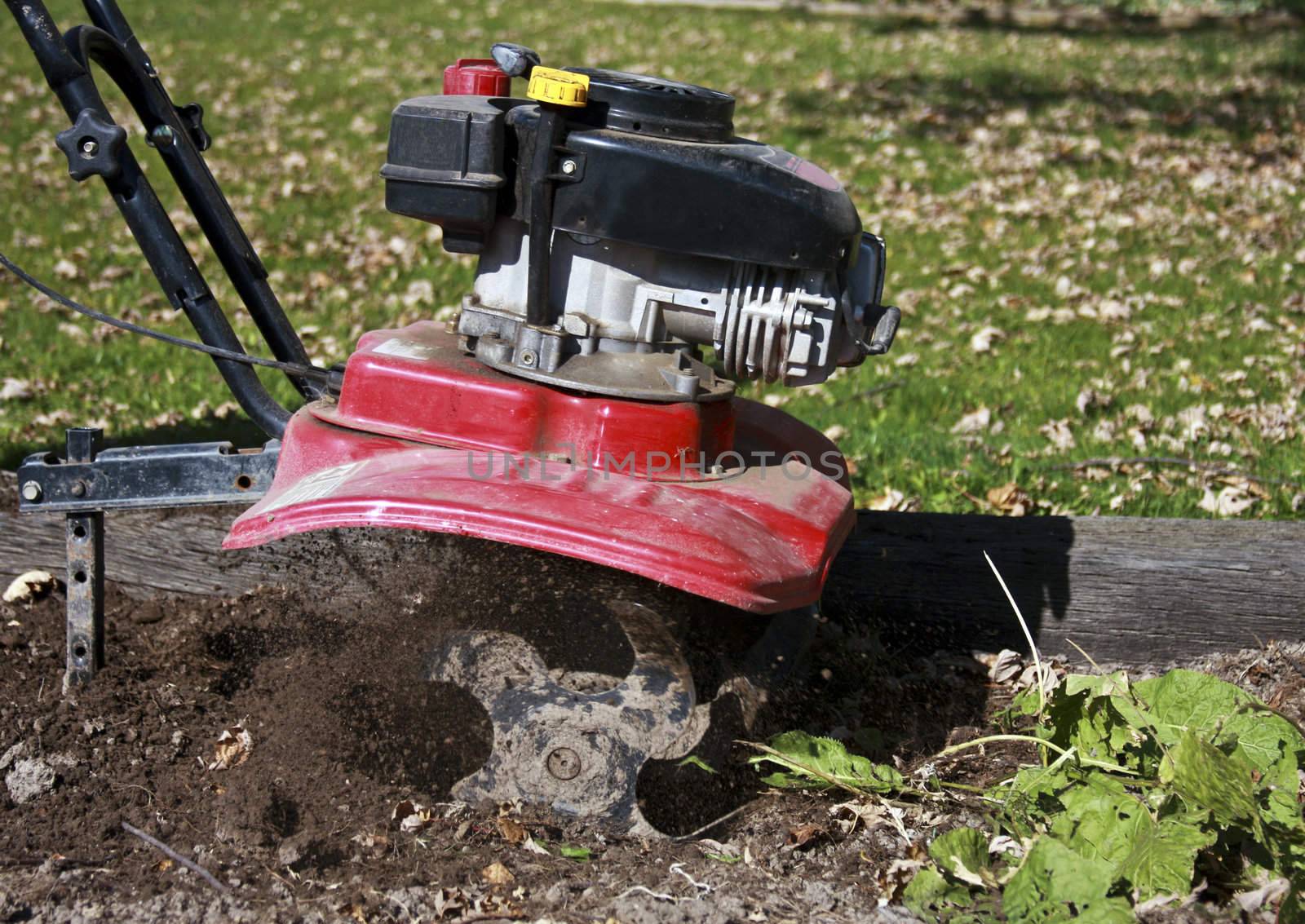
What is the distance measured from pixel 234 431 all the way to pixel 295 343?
1.24m

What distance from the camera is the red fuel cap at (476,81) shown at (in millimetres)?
2568

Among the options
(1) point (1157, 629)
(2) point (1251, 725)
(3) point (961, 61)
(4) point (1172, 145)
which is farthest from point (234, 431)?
(3) point (961, 61)

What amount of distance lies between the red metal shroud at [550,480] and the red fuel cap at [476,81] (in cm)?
49

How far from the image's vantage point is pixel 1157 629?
298 cm

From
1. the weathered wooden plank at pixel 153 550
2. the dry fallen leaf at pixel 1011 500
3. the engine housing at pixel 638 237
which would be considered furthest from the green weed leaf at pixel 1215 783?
the weathered wooden plank at pixel 153 550

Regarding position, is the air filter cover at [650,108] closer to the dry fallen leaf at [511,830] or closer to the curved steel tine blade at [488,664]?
the curved steel tine blade at [488,664]

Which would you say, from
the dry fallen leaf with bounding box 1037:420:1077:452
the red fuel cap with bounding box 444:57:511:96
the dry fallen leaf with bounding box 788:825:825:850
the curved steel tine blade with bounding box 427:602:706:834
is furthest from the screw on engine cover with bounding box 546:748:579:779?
the dry fallen leaf with bounding box 1037:420:1077:452

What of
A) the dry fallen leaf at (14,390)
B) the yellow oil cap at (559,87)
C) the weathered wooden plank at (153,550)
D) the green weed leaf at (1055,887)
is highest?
the yellow oil cap at (559,87)

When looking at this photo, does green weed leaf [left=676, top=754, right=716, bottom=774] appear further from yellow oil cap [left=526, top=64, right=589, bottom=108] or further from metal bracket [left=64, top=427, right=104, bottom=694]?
metal bracket [left=64, top=427, right=104, bottom=694]

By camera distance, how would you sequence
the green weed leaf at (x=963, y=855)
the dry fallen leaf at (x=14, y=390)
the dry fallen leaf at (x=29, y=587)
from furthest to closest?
1. the dry fallen leaf at (x=14, y=390)
2. the dry fallen leaf at (x=29, y=587)
3. the green weed leaf at (x=963, y=855)

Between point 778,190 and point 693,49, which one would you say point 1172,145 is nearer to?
point 693,49

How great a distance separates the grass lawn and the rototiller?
135cm

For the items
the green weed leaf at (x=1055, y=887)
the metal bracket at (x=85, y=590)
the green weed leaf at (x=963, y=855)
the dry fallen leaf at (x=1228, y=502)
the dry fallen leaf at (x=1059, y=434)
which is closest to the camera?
the green weed leaf at (x=1055, y=887)

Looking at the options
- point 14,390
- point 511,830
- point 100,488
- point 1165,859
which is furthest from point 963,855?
point 14,390
